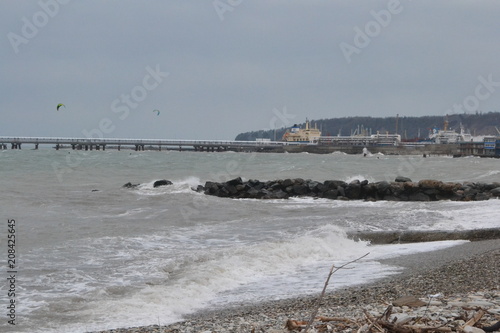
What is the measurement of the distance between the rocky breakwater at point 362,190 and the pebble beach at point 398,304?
13505 millimetres

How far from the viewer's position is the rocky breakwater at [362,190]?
23.9m

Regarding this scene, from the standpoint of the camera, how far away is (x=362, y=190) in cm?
2502

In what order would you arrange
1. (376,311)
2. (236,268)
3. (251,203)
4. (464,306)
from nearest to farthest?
1. (464,306)
2. (376,311)
3. (236,268)
4. (251,203)

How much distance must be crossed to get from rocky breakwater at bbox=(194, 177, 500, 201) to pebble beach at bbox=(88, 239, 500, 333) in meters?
13.5

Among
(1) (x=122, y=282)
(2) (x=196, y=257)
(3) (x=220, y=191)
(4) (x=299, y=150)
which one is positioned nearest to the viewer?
(1) (x=122, y=282)

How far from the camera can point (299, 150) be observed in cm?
12325

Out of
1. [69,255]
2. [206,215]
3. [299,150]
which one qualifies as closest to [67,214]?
[206,215]

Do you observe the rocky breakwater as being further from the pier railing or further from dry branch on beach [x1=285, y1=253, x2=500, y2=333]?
the pier railing

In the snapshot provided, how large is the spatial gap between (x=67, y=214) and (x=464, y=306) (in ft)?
49.1

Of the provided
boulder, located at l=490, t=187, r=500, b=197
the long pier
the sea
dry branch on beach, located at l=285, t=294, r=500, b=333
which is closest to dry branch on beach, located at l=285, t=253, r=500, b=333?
dry branch on beach, located at l=285, t=294, r=500, b=333

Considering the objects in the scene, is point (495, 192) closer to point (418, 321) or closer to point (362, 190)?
point (362, 190)

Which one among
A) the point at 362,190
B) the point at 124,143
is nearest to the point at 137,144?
the point at 124,143

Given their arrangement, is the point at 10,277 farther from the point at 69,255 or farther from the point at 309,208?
the point at 309,208

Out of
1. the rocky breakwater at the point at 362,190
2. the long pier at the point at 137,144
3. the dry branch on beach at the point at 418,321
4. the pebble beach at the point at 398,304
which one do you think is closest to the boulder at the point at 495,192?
the rocky breakwater at the point at 362,190
